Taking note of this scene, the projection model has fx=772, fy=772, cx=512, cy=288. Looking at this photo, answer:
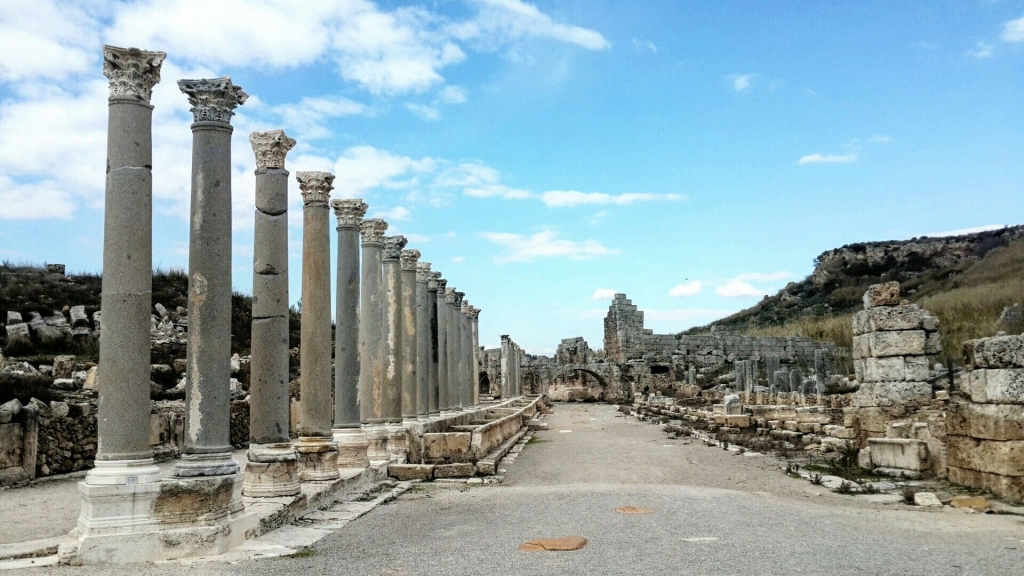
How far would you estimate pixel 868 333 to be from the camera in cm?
1437

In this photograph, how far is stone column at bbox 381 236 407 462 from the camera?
13.9 m

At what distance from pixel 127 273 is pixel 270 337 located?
2.31 meters

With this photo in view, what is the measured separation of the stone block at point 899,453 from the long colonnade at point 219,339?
26.0 feet

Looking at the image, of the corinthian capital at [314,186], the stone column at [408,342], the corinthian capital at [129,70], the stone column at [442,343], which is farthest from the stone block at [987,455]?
the stone column at [442,343]

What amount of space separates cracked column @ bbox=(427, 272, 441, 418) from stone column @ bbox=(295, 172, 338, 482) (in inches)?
266

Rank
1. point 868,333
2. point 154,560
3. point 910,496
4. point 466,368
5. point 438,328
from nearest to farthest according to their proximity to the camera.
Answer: point 154,560, point 910,496, point 868,333, point 438,328, point 466,368

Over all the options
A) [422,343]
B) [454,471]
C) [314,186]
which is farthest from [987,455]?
[422,343]

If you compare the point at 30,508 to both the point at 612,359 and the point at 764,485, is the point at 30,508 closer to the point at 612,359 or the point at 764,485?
the point at 764,485

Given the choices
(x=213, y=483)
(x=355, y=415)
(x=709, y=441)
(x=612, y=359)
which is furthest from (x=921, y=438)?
(x=612, y=359)

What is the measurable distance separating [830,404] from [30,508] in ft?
65.1

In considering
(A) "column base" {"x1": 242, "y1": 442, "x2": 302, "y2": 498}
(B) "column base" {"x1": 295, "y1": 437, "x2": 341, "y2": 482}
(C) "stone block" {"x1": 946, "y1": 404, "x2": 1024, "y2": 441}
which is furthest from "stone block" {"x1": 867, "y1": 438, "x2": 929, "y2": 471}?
(A) "column base" {"x1": 242, "y1": 442, "x2": 302, "y2": 498}

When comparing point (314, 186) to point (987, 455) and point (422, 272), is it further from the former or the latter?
point (987, 455)

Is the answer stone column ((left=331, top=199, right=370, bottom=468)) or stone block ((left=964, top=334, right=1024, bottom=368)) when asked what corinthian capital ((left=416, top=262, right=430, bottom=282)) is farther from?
stone block ((left=964, top=334, right=1024, bottom=368))

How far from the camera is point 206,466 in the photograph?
7148mm
